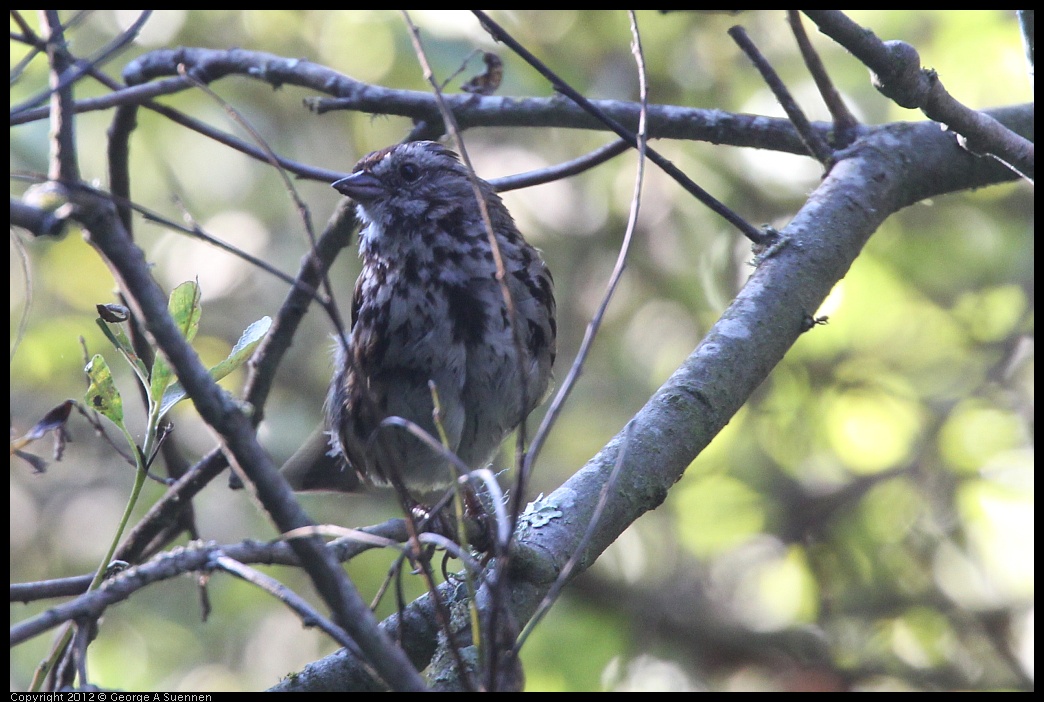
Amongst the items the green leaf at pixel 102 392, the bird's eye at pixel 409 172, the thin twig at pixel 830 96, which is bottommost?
the green leaf at pixel 102 392

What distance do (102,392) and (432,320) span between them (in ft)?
4.43

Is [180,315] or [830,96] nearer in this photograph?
[180,315]

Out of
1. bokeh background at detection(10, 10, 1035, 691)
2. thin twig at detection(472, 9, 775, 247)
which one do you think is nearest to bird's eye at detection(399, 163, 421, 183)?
thin twig at detection(472, 9, 775, 247)

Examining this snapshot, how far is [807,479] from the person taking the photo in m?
4.65

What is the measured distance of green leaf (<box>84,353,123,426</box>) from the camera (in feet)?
6.37

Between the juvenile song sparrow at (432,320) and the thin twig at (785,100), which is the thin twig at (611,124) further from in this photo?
the juvenile song sparrow at (432,320)

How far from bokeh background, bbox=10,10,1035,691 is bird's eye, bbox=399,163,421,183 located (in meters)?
1.20

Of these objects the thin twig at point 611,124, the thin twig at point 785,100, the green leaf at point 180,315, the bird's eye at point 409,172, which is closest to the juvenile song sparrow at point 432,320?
the bird's eye at point 409,172

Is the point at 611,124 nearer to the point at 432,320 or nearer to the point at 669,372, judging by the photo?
the point at 432,320

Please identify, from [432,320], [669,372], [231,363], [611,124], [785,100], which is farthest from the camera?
[669,372]

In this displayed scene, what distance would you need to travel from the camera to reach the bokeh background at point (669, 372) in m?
4.46

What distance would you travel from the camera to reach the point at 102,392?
1960 mm

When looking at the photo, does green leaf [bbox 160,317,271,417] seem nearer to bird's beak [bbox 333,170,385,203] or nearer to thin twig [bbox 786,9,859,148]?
bird's beak [bbox 333,170,385,203]

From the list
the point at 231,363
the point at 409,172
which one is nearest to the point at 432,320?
the point at 409,172
